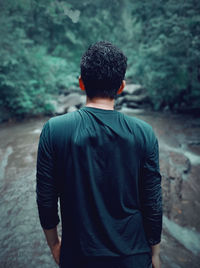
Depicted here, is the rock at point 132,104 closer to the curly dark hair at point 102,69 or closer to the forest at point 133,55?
the forest at point 133,55

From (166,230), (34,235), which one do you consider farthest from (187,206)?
(34,235)

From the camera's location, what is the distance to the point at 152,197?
3.95ft

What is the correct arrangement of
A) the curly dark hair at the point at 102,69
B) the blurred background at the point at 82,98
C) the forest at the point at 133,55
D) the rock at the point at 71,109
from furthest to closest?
the rock at the point at 71,109 < the forest at the point at 133,55 < the blurred background at the point at 82,98 < the curly dark hair at the point at 102,69

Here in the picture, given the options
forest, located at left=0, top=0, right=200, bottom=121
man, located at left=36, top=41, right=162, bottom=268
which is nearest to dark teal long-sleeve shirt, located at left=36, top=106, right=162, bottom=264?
man, located at left=36, top=41, right=162, bottom=268

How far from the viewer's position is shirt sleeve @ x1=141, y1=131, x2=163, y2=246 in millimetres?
1158

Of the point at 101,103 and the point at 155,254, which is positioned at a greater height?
the point at 101,103

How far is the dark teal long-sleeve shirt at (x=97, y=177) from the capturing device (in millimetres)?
1015

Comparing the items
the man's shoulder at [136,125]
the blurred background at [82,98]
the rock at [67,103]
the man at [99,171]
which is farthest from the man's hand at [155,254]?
the rock at [67,103]

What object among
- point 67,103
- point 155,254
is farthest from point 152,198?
point 67,103

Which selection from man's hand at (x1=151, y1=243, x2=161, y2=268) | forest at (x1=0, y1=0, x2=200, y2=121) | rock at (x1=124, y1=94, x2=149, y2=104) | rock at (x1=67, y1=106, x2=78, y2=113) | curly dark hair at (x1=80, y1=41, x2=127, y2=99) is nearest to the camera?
curly dark hair at (x1=80, y1=41, x2=127, y2=99)

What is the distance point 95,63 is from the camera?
1.00m

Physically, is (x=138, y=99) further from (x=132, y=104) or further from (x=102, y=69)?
(x=102, y=69)

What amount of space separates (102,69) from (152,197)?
0.83 metres

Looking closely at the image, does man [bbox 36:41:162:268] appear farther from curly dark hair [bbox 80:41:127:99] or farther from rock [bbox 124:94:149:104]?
rock [bbox 124:94:149:104]
